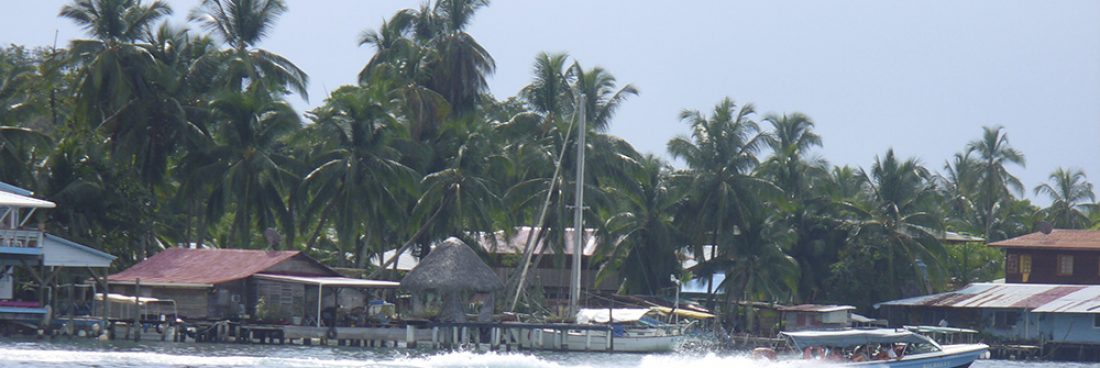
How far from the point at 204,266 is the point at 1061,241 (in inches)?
1448

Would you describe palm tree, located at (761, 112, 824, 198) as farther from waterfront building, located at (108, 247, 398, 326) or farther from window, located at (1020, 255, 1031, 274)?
waterfront building, located at (108, 247, 398, 326)

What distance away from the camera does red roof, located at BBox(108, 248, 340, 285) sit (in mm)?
50906

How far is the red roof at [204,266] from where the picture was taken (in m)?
50.9

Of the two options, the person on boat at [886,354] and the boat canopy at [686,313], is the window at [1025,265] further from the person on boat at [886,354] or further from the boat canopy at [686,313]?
the person on boat at [886,354]

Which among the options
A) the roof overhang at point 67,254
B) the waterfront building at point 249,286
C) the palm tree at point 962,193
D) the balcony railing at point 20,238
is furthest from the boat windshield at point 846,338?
the palm tree at point 962,193

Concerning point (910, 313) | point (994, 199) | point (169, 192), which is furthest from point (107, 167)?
point (994, 199)

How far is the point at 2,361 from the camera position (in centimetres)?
3653

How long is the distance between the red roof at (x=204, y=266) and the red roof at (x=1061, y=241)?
103 ft

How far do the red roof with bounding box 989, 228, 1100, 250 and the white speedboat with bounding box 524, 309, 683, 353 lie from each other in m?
20.8

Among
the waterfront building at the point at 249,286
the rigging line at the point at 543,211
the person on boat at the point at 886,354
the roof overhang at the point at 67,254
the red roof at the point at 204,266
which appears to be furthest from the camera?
the rigging line at the point at 543,211

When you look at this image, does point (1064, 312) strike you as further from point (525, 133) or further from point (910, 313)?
point (525, 133)

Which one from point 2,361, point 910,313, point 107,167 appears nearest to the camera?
point 2,361

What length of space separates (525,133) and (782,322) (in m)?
12.8

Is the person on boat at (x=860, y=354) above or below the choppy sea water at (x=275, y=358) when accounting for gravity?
above
